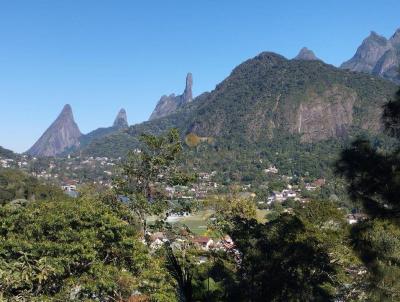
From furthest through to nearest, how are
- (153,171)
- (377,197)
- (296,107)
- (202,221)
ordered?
(296,107)
(202,221)
(153,171)
(377,197)

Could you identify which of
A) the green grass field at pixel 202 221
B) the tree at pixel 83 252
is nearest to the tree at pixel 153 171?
the tree at pixel 83 252

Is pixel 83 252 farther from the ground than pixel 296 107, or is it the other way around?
pixel 296 107

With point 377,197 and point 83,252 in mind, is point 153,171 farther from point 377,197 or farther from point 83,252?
point 377,197

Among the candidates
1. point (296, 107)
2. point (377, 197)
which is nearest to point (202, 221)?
point (377, 197)

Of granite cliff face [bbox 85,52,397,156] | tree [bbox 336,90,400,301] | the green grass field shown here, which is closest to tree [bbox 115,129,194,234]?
tree [bbox 336,90,400,301]

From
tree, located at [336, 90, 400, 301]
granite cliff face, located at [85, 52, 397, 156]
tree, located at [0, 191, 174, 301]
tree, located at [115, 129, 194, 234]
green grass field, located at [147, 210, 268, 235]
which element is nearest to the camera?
tree, located at [336, 90, 400, 301]

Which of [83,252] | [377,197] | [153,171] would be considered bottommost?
[83,252]

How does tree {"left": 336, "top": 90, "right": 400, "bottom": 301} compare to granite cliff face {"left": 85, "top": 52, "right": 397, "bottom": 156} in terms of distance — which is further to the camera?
granite cliff face {"left": 85, "top": 52, "right": 397, "bottom": 156}

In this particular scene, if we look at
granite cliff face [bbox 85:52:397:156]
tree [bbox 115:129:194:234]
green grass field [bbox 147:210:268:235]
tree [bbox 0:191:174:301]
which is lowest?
green grass field [bbox 147:210:268:235]

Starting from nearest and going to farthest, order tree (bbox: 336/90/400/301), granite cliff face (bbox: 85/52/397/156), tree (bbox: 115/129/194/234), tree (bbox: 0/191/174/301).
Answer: tree (bbox: 336/90/400/301) → tree (bbox: 0/191/174/301) → tree (bbox: 115/129/194/234) → granite cliff face (bbox: 85/52/397/156)

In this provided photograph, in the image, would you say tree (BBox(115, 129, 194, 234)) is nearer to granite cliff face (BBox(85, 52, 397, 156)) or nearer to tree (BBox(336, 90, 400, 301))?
tree (BBox(336, 90, 400, 301))

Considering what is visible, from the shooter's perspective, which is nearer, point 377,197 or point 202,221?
point 377,197
